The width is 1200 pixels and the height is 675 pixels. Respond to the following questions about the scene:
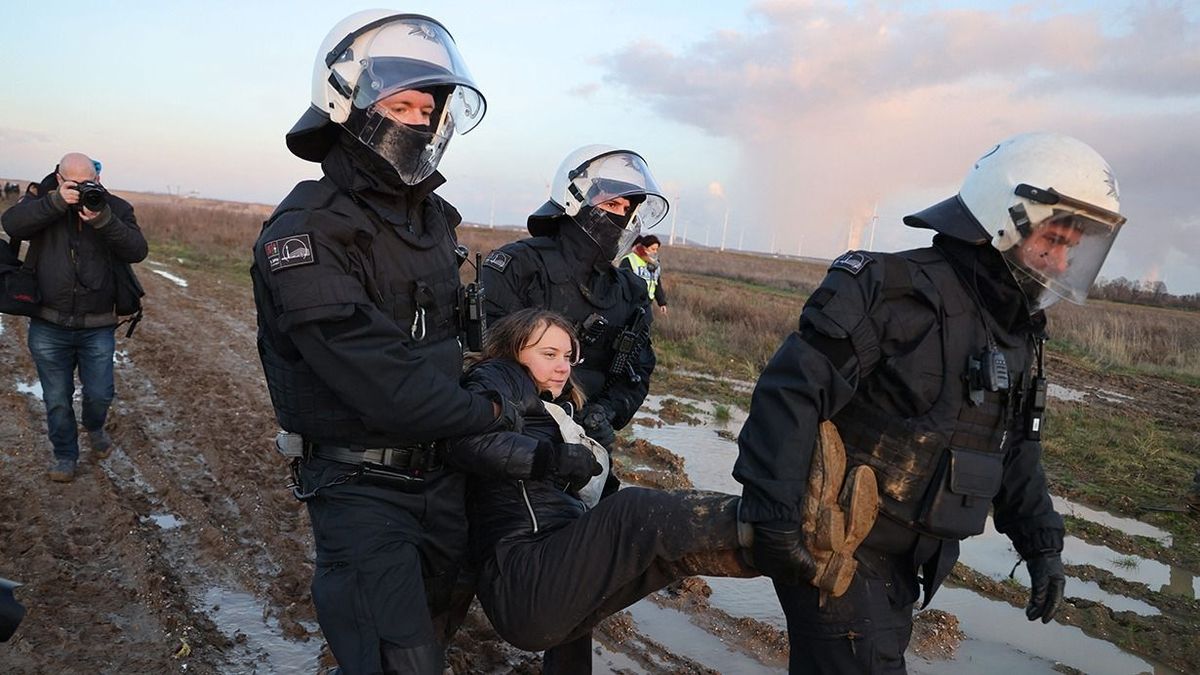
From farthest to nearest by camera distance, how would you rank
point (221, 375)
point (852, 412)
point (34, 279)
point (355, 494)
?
point (221, 375), point (34, 279), point (852, 412), point (355, 494)

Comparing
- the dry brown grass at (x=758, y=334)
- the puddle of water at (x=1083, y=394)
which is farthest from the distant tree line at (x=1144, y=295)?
the puddle of water at (x=1083, y=394)

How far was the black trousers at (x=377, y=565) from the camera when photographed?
2521mm

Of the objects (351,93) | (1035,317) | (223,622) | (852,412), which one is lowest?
(223,622)

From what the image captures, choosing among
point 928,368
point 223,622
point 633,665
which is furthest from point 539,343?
point 223,622

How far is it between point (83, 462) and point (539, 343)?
15.2ft

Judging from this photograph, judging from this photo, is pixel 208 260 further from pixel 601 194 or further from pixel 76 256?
pixel 601 194

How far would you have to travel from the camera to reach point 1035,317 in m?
3.06

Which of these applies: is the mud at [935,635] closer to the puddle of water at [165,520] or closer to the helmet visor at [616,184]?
the helmet visor at [616,184]

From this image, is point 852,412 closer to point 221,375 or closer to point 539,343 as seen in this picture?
point 539,343

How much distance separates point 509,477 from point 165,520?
3.64 m

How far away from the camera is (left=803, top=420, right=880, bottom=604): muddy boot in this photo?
8.69 ft

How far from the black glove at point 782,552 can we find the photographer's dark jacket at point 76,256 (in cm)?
528

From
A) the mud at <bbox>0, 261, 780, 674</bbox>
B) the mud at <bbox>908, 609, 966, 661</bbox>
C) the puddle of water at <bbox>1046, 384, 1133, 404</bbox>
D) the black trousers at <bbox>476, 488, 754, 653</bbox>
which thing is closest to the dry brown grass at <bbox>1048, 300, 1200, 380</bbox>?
the puddle of water at <bbox>1046, 384, 1133, 404</bbox>

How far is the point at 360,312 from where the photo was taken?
2.51 m
